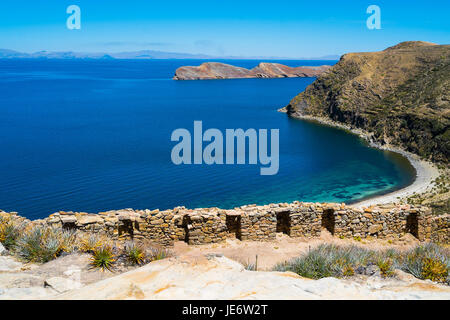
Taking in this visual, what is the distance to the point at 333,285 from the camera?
7.12 m

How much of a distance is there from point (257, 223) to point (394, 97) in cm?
6906

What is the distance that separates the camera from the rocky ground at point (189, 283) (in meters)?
6.62

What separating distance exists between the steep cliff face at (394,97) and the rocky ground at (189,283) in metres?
48.3

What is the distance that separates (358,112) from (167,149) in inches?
1704

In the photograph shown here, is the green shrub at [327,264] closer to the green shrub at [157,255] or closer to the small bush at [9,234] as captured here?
the green shrub at [157,255]

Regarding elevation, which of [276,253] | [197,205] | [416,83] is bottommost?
[197,205]

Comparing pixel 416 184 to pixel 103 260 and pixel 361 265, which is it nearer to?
pixel 361 265

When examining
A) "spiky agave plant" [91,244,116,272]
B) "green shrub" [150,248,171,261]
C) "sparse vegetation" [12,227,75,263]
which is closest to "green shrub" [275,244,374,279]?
"green shrub" [150,248,171,261]

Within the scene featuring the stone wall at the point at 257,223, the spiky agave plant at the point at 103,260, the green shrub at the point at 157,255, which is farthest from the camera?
the stone wall at the point at 257,223

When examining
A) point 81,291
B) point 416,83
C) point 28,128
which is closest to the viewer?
point 81,291

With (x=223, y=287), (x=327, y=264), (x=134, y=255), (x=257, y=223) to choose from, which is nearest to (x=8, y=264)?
(x=134, y=255)

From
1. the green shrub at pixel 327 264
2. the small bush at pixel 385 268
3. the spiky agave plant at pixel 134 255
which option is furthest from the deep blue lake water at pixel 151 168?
the small bush at pixel 385 268
